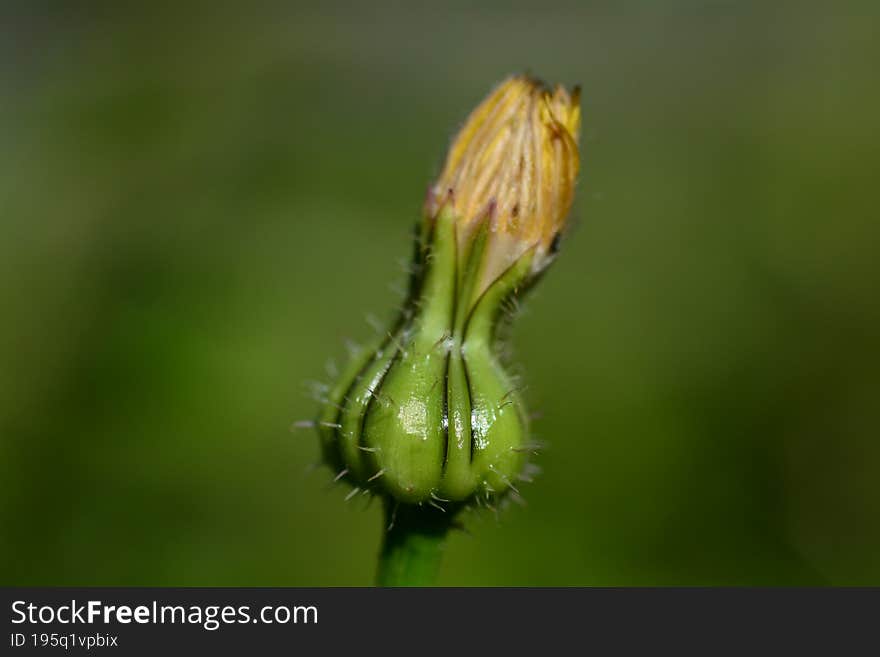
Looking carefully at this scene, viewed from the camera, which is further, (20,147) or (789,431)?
(20,147)

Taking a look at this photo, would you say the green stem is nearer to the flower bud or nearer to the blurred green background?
the flower bud

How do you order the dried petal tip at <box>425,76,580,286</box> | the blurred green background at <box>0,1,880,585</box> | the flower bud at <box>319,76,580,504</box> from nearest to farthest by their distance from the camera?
the flower bud at <box>319,76,580,504</box>
the dried petal tip at <box>425,76,580,286</box>
the blurred green background at <box>0,1,880,585</box>

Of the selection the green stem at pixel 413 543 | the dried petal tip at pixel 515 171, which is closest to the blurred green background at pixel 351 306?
the dried petal tip at pixel 515 171

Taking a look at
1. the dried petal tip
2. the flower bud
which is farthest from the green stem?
the dried petal tip

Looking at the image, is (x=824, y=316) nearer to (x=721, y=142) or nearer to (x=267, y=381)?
(x=721, y=142)

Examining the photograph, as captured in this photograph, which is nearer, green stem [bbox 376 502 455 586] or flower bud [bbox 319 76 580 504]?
flower bud [bbox 319 76 580 504]

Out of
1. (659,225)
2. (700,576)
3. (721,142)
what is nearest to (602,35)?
(721,142)

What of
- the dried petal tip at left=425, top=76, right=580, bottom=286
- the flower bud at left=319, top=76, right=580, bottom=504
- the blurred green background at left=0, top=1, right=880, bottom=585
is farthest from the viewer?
the blurred green background at left=0, top=1, right=880, bottom=585

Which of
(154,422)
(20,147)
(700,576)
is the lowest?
(700,576)

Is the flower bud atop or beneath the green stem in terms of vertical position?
atop
